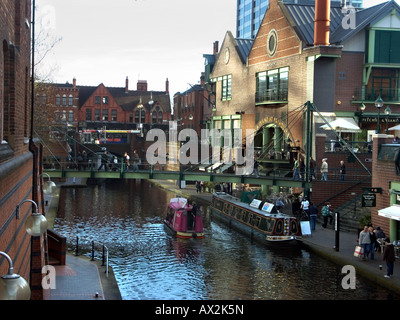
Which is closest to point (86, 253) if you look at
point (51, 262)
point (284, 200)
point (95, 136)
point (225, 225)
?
point (51, 262)

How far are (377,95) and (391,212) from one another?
768 inches

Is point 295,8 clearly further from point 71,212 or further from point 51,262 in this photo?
point 51,262

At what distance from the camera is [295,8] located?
46938 mm

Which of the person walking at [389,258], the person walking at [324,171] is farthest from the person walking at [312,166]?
the person walking at [389,258]

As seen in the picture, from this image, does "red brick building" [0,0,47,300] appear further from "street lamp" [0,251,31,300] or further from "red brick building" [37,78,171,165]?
"red brick building" [37,78,171,165]

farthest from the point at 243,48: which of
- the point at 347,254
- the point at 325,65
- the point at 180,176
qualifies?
the point at 347,254

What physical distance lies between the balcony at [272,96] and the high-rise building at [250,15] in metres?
72.1

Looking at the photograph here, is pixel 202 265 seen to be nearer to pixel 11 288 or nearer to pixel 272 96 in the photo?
pixel 11 288

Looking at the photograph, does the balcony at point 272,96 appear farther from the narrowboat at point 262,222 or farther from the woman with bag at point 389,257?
the woman with bag at point 389,257

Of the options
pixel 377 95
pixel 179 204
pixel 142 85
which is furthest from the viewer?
pixel 142 85

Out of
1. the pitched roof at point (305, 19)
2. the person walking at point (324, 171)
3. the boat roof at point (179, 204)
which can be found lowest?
the boat roof at point (179, 204)

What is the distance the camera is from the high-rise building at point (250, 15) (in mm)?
119750

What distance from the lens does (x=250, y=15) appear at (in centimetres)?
12594

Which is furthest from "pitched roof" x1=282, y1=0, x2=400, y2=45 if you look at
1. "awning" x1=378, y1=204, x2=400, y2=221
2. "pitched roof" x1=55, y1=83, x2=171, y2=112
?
"pitched roof" x1=55, y1=83, x2=171, y2=112
